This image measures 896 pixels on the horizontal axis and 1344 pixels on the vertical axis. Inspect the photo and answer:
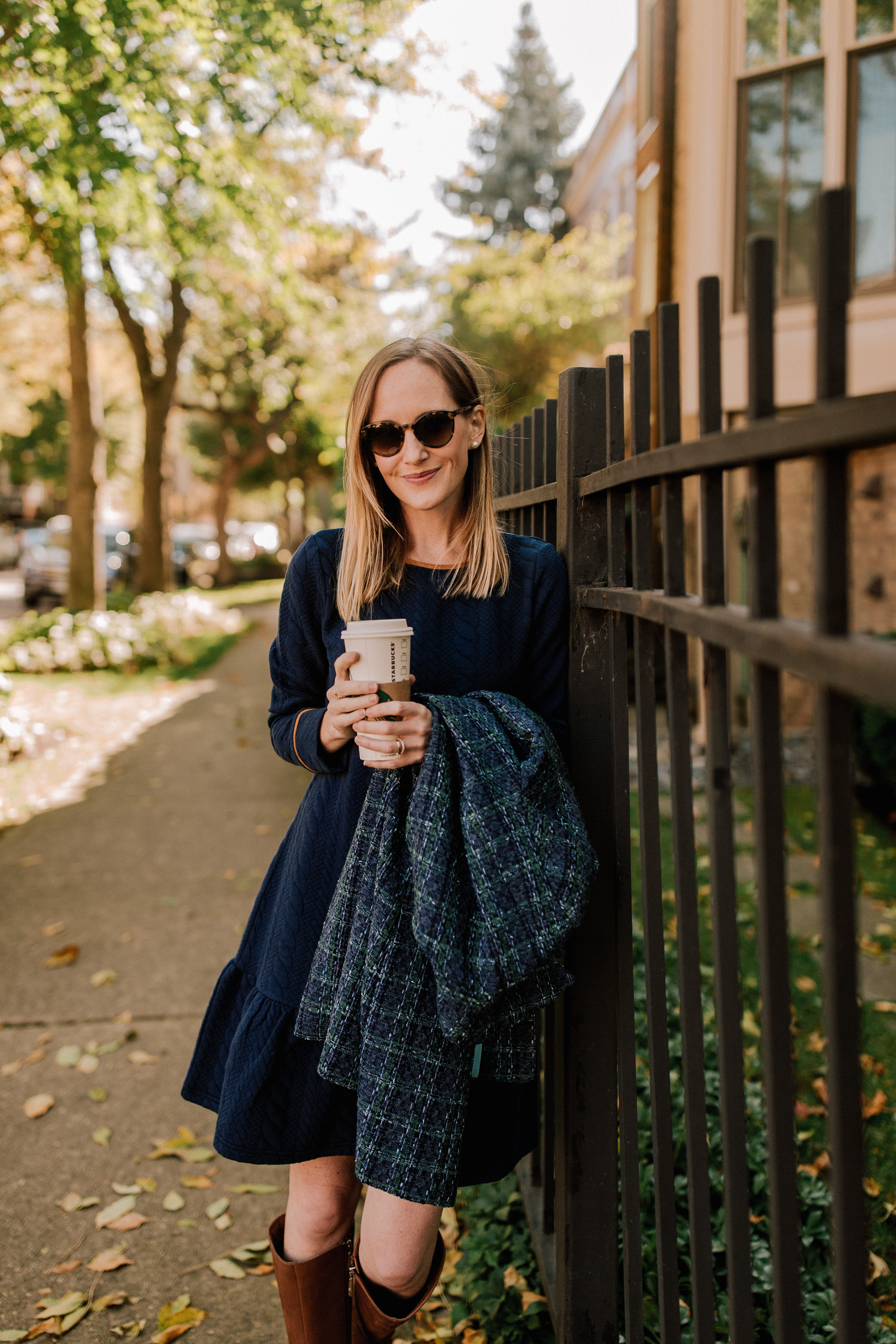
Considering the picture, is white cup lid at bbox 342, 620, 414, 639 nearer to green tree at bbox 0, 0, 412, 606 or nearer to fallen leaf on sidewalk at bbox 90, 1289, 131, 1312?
fallen leaf on sidewalk at bbox 90, 1289, 131, 1312

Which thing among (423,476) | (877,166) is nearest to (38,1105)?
(423,476)

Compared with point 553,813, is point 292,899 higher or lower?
lower

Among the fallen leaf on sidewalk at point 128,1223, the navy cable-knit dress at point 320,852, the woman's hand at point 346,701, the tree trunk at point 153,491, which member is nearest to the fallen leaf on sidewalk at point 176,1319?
the fallen leaf on sidewalk at point 128,1223

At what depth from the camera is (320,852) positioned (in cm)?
199

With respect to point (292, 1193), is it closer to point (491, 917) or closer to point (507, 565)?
point (491, 917)

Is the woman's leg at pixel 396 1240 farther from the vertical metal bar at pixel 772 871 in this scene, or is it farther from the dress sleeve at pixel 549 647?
the dress sleeve at pixel 549 647

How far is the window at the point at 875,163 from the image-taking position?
6.64m

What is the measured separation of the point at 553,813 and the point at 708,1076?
2051 mm

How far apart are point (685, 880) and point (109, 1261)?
214 cm

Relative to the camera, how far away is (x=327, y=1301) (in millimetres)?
1992

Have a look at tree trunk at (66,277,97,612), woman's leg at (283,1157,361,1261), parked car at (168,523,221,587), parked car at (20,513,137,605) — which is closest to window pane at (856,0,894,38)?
woman's leg at (283,1157,361,1261)

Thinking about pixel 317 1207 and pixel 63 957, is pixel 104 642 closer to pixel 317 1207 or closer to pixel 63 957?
pixel 63 957

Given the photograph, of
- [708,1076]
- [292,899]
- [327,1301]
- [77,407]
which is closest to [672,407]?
[292,899]

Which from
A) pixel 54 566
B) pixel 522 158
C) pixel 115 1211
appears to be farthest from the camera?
pixel 522 158
